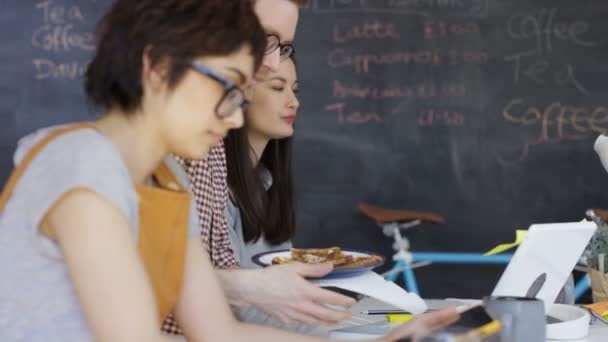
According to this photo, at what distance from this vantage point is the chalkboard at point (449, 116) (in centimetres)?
391

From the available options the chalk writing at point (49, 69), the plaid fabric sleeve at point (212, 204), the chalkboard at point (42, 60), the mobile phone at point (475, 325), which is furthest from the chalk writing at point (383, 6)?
the mobile phone at point (475, 325)

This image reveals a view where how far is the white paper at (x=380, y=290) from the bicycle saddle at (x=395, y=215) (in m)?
2.05

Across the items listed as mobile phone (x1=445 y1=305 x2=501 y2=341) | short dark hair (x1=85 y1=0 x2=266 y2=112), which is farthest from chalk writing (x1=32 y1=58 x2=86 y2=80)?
mobile phone (x1=445 y1=305 x2=501 y2=341)

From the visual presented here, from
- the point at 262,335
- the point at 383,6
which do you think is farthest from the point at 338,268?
the point at 383,6

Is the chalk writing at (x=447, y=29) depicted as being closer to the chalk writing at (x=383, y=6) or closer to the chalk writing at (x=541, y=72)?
the chalk writing at (x=383, y=6)

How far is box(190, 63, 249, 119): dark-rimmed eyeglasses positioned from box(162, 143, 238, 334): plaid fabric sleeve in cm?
50

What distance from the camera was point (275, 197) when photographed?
242 centimetres

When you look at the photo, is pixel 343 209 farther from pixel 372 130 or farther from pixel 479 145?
pixel 479 145

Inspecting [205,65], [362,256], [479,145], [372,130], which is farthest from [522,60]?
[205,65]

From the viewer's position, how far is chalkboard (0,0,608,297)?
154 inches

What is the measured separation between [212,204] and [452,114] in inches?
88.8

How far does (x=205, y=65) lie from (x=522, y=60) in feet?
9.60

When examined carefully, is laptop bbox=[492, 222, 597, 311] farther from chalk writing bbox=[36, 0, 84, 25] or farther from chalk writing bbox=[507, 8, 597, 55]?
chalk writing bbox=[36, 0, 84, 25]

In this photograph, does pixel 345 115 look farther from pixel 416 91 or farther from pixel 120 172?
pixel 120 172
